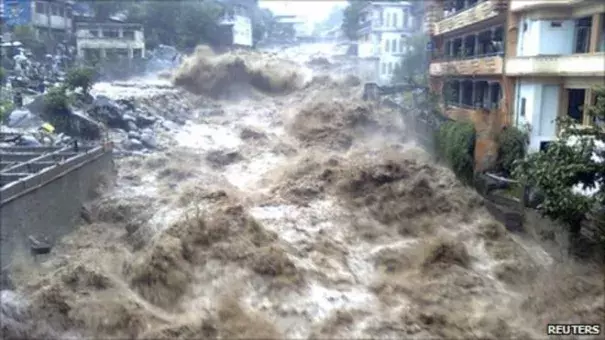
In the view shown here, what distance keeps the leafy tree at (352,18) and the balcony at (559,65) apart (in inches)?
1008

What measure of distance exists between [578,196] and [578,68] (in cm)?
382

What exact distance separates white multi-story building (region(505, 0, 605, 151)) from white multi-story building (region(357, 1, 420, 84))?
65.3 feet

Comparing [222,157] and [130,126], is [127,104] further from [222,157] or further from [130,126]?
[222,157]

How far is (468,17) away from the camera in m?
19.1

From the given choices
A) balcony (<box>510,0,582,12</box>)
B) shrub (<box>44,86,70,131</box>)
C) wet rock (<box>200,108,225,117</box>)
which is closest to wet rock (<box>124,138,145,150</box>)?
shrub (<box>44,86,70,131</box>)

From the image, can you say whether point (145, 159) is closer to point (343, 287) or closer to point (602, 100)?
point (343, 287)

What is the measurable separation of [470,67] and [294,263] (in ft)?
35.9

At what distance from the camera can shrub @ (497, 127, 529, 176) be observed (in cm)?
1335

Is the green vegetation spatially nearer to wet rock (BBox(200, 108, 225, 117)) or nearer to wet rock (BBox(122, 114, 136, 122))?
wet rock (BBox(122, 114, 136, 122))

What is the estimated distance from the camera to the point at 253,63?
3153 centimetres

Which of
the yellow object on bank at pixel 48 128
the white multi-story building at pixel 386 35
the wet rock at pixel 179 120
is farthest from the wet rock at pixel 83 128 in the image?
the white multi-story building at pixel 386 35

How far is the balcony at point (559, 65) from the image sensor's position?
1136cm

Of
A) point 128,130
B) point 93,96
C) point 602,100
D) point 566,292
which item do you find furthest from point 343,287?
point 93,96

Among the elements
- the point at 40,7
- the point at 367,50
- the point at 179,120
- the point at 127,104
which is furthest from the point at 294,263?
the point at 367,50
